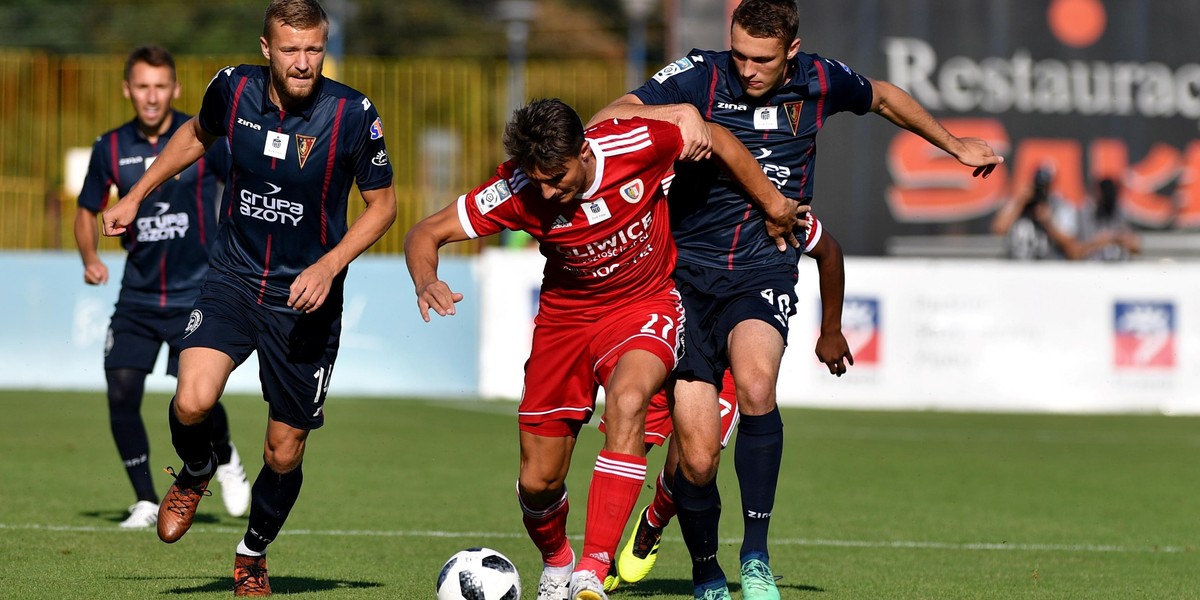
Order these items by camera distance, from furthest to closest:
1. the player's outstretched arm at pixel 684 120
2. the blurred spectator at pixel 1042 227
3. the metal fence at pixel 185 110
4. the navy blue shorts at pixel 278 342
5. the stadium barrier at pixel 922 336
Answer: the metal fence at pixel 185 110 < the blurred spectator at pixel 1042 227 < the stadium barrier at pixel 922 336 < the navy blue shorts at pixel 278 342 < the player's outstretched arm at pixel 684 120

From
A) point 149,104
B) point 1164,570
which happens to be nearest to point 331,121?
point 149,104

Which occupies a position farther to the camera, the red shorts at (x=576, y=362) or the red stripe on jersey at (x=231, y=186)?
the red stripe on jersey at (x=231, y=186)

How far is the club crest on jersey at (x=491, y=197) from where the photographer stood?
5879 millimetres

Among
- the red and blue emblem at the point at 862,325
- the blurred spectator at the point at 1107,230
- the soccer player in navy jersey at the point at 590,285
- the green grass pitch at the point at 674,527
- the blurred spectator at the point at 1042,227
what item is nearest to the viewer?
the soccer player in navy jersey at the point at 590,285

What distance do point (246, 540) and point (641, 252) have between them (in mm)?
1912

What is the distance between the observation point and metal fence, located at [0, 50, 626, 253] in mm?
23203

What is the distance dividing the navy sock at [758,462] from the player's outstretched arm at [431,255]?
1262 millimetres

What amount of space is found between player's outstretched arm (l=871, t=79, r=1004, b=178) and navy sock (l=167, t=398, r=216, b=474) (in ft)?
9.79

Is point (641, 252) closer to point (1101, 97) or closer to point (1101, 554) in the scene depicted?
point (1101, 554)

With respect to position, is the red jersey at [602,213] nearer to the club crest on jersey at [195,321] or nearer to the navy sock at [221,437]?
the club crest on jersey at [195,321]

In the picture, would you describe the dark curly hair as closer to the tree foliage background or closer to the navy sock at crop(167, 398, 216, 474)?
the navy sock at crop(167, 398, 216, 474)

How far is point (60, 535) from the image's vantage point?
25.6ft

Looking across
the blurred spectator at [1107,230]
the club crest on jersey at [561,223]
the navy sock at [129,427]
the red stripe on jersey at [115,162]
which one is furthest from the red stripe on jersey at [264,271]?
the blurred spectator at [1107,230]

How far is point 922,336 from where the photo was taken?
16.8m
